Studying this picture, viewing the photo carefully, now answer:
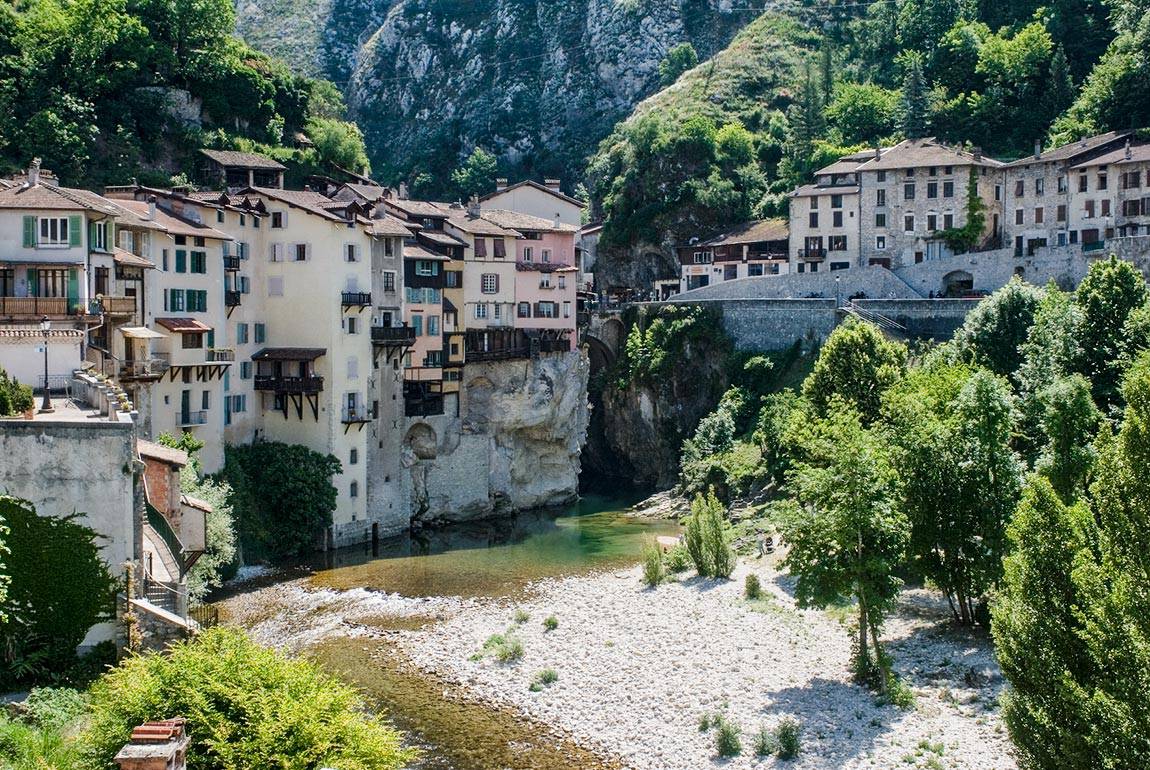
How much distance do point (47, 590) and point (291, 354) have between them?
34.6m

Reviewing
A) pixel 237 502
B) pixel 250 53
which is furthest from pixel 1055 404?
pixel 250 53

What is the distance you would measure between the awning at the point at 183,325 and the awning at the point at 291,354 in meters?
5.87

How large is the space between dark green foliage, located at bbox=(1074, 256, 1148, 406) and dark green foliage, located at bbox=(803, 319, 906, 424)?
371 inches

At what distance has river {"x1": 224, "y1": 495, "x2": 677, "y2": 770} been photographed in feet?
127

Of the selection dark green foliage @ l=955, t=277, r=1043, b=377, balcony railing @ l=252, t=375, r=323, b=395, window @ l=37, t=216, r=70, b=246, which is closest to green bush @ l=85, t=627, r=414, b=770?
window @ l=37, t=216, r=70, b=246

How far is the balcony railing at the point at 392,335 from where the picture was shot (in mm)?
72312

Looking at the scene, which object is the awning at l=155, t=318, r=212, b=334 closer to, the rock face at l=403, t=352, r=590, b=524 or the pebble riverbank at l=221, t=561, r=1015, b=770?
the pebble riverbank at l=221, t=561, r=1015, b=770

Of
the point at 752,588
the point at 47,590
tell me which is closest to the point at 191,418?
the point at 752,588

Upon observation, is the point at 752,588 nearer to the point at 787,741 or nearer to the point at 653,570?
the point at 653,570

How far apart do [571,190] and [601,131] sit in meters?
9.80

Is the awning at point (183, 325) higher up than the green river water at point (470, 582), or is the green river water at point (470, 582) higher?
the awning at point (183, 325)

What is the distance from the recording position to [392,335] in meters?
72.9

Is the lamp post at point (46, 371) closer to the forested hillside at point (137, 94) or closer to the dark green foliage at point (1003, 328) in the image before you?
the forested hillside at point (137, 94)

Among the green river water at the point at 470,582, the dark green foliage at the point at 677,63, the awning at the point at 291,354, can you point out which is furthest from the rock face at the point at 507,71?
the awning at the point at 291,354
